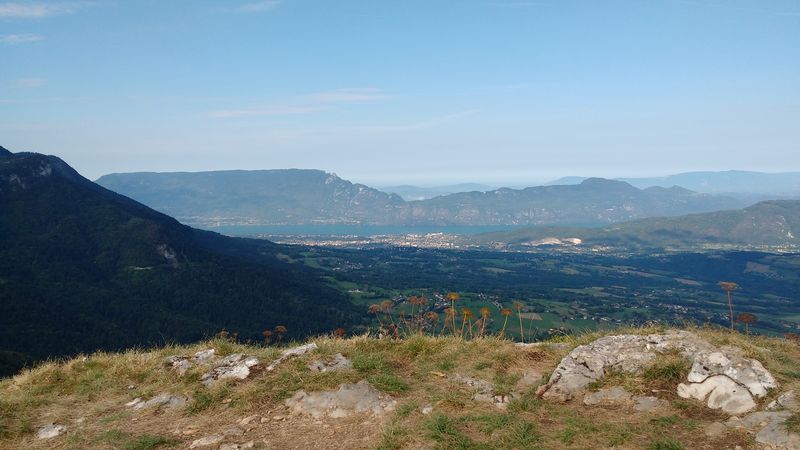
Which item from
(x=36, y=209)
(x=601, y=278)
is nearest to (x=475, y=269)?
(x=601, y=278)

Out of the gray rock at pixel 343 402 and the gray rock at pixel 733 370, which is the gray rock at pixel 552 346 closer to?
the gray rock at pixel 733 370

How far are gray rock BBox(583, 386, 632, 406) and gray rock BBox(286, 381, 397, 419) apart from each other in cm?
345

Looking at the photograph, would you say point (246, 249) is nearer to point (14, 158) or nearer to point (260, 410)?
point (14, 158)

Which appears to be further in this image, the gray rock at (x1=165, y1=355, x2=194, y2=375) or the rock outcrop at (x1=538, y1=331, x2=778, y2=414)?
the gray rock at (x1=165, y1=355, x2=194, y2=375)

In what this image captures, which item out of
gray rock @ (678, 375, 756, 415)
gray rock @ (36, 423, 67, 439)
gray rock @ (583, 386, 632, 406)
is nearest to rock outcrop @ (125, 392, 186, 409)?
gray rock @ (36, 423, 67, 439)

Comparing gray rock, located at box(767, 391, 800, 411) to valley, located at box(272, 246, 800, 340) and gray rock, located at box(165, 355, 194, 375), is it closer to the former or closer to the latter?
gray rock, located at box(165, 355, 194, 375)

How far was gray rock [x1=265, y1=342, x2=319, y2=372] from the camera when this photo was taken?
9.98 meters

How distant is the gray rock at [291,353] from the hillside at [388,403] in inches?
2.4

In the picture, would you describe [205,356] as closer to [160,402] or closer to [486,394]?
[160,402]

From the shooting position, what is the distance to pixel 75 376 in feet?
34.8

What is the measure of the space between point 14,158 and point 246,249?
7003 centimetres

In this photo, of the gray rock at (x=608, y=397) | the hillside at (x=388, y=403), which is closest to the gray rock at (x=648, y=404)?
the hillside at (x=388, y=403)

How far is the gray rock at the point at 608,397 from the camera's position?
7.88 m

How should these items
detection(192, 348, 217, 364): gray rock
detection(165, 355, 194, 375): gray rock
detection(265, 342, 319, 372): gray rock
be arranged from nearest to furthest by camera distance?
detection(265, 342, 319, 372): gray rock → detection(165, 355, 194, 375): gray rock → detection(192, 348, 217, 364): gray rock
